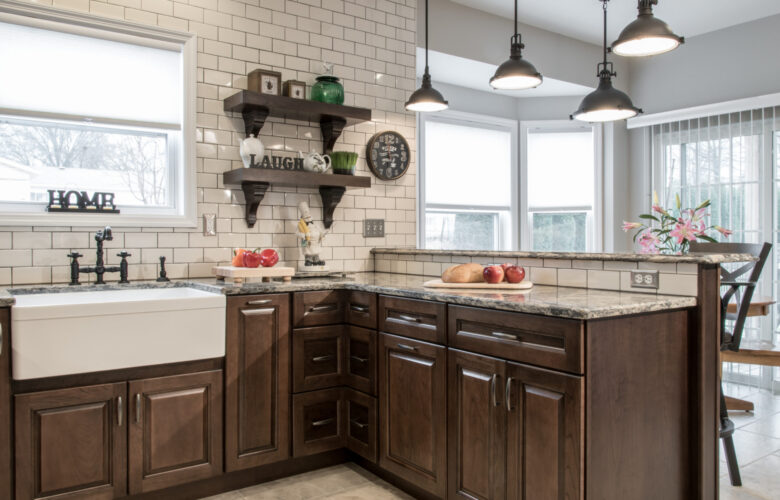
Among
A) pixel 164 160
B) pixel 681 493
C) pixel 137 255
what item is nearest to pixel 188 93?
pixel 164 160

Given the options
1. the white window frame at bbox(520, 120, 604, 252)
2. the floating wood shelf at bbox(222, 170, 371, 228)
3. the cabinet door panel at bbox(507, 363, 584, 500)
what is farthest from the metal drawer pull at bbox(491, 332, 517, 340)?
the white window frame at bbox(520, 120, 604, 252)

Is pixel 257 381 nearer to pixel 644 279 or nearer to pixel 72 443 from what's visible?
pixel 72 443

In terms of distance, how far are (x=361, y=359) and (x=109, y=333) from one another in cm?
115

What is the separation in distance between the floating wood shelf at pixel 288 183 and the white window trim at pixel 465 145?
135cm

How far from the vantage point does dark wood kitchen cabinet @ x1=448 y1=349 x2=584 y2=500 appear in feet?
6.09

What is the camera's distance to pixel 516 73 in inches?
115

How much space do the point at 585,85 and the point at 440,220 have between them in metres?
1.83

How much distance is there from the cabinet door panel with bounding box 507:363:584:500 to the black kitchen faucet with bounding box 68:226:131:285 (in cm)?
197

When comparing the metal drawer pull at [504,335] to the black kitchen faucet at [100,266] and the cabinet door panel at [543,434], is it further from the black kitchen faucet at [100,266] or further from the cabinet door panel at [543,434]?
the black kitchen faucet at [100,266]

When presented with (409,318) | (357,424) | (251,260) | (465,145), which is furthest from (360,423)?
(465,145)

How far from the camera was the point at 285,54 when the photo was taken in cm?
359

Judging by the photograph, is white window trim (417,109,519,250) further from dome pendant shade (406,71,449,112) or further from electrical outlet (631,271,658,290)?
electrical outlet (631,271,658,290)

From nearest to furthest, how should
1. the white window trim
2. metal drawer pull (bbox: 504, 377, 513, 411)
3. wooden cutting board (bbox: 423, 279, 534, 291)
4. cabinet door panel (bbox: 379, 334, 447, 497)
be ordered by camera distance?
metal drawer pull (bbox: 504, 377, 513, 411) → cabinet door panel (bbox: 379, 334, 447, 497) → wooden cutting board (bbox: 423, 279, 534, 291) → the white window trim

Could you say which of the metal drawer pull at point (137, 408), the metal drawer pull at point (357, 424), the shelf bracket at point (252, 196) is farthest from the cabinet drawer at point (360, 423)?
the shelf bracket at point (252, 196)
